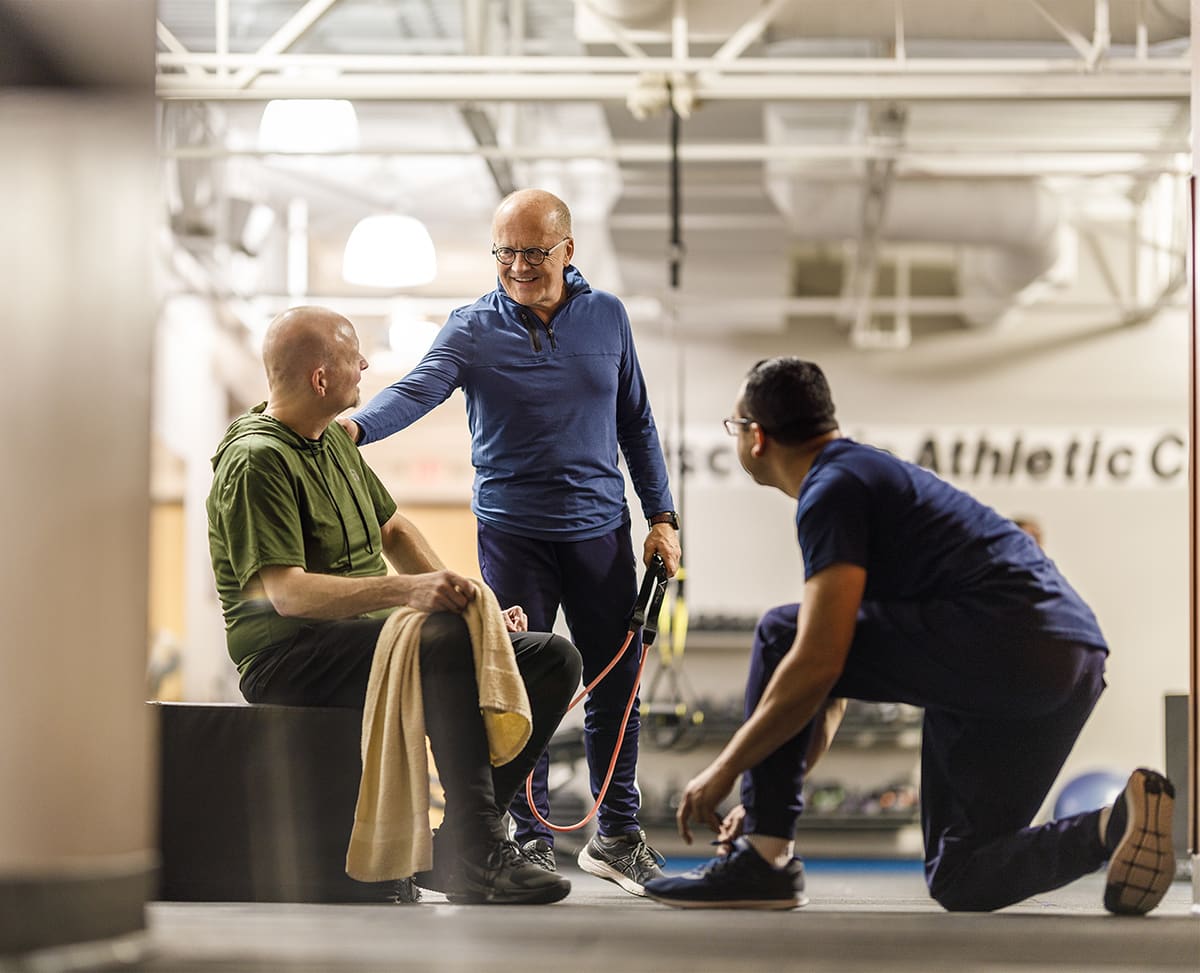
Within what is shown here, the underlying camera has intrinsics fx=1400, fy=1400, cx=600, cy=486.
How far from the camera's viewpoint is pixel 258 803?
2854mm

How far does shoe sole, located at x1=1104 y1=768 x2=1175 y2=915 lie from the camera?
2.52 meters

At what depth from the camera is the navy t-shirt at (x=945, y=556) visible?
2533 mm

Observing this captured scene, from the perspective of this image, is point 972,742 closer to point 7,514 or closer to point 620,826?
point 620,826

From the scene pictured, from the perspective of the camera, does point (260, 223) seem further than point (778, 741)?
Yes

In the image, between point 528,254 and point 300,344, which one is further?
point 528,254

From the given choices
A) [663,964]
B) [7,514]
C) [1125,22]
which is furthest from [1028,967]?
[1125,22]

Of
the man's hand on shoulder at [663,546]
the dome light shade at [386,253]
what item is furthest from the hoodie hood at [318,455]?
the dome light shade at [386,253]

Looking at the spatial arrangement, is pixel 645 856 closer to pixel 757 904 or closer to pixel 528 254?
pixel 757 904

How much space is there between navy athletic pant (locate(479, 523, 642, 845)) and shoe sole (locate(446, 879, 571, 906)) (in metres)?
0.44

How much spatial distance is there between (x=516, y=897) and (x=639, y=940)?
49cm

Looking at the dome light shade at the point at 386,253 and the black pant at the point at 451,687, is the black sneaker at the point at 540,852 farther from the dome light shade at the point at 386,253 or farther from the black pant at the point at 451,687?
the dome light shade at the point at 386,253

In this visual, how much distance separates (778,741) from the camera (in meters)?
2.49

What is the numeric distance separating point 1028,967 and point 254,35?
312 inches

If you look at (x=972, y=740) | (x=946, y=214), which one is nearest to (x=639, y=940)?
(x=972, y=740)
